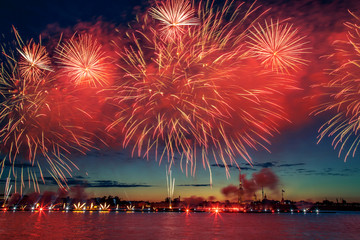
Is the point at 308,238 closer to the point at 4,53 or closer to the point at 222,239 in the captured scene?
the point at 222,239

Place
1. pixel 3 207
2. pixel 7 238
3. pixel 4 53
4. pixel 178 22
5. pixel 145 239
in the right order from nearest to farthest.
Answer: pixel 178 22 → pixel 4 53 → pixel 7 238 → pixel 145 239 → pixel 3 207

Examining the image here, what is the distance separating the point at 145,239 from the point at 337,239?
82.1 ft

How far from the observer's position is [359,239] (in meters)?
42.1

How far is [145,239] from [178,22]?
27.3 metres

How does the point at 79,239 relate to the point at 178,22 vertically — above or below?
below

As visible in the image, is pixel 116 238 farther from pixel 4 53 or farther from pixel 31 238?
pixel 4 53

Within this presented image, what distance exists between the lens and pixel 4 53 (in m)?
16.8

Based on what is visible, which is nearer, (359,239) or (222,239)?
(222,239)

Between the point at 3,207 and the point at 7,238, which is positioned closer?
the point at 7,238

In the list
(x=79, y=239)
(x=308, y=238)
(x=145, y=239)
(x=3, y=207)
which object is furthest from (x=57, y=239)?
(x=3, y=207)

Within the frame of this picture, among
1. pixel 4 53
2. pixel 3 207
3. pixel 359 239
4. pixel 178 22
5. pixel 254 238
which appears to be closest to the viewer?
pixel 178 22

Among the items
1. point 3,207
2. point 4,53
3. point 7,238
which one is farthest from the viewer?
point 3,207

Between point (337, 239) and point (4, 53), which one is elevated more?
point (4, 53)

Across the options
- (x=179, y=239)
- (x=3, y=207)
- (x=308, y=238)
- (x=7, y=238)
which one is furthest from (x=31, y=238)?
(x=3, y=207)
